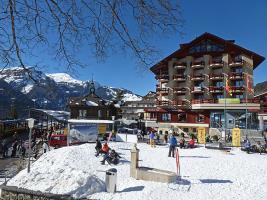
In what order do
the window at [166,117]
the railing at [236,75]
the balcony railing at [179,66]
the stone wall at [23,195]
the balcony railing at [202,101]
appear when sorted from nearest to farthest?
the stone wall at [23,195]
the balcony railing at [202,101]
the railing at [236,75]
the window at [166,117]
the balcony railing at [179,66]

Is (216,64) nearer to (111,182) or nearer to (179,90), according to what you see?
(179,90)

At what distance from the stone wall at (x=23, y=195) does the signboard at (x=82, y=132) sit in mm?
14487

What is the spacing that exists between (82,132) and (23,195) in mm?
16060

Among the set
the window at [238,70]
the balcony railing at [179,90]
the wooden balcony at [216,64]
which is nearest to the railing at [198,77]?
the wooden balcony at [216,64]

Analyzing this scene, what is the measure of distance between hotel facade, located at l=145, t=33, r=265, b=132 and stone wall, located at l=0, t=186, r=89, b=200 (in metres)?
37.0

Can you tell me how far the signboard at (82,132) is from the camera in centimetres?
2708

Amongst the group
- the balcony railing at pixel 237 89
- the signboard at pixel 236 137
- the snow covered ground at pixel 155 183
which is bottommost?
the snow covered ground at pixel 155 183

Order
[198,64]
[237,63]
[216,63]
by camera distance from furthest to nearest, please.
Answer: [198,64]
[216,63]
[237,63]

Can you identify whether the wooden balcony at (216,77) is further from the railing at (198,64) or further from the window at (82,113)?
the window at (82,113)

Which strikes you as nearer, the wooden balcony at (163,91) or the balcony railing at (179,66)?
the balcony railing at (179,66)

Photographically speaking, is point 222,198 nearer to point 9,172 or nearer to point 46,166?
point 46,166

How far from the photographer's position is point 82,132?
27.8 m

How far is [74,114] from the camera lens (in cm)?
6544

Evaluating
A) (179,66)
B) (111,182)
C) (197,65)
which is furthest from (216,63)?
(111,182)
